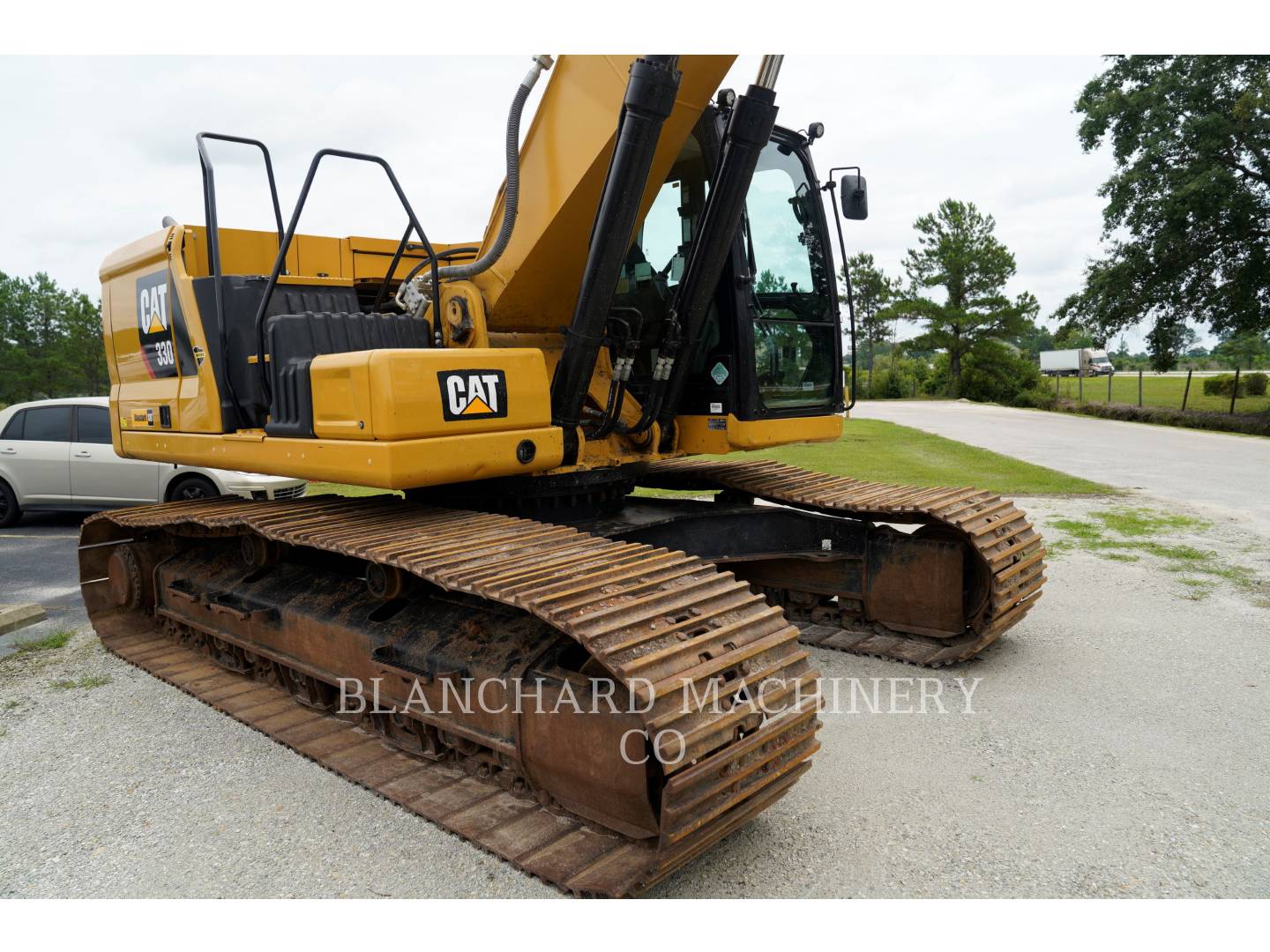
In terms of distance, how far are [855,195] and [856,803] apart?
3336mm

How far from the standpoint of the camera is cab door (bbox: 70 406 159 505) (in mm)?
10125

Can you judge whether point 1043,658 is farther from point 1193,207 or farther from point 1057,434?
point 1193,207

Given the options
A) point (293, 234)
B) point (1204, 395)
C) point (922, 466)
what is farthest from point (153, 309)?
point (1204, 395)

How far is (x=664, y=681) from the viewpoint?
280cm

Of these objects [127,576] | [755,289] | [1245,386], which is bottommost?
[127,576]

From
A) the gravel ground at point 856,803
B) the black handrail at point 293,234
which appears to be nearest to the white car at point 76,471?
the gravel ground at point 856,803

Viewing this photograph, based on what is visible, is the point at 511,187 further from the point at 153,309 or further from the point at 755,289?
the point at 153,309

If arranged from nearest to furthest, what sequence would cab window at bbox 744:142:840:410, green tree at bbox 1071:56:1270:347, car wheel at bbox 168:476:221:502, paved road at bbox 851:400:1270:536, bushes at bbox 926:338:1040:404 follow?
cab window at bbox 744:142:840:410
car wheel at bbox 168:476:221:502
paved road at bbox 851:400:1270:536
green tree at bbox 1071:56:1270:347
bushes at bbox 926:338:1040:404

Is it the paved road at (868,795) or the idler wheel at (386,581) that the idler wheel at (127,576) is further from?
the idler wheel at (386,581)

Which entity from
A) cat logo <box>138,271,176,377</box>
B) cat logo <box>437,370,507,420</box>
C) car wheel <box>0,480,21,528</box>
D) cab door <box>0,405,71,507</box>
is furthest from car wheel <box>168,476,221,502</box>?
cat logo <box>437,370,507,420</box>

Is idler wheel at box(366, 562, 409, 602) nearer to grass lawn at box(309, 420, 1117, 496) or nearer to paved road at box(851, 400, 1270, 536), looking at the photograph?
grass lawn at box(309, 420, 1117, 496)

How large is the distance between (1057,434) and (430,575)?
21050 mm

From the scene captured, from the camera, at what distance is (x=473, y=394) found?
396cm

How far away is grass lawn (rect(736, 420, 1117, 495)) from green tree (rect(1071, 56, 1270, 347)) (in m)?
9.36
